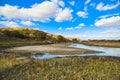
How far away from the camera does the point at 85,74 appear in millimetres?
14758

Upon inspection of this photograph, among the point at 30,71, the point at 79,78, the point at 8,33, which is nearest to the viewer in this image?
the point at 79,78

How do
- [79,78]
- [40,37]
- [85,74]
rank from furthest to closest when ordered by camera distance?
[40,37] < [85,74] < [79,78]

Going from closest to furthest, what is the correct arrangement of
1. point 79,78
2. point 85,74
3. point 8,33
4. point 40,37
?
point 79,78 < point 85,74 < point 8,33 < point 40,37

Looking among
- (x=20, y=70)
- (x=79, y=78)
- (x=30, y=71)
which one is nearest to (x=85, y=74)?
(x=79, y=78)

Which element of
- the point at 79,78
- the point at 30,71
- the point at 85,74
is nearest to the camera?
the point at 79,78

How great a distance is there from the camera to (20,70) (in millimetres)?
16359

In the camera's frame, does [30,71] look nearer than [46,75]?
No

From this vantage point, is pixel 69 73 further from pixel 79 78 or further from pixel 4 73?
pixel 4 73

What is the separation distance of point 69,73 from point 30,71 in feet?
12.0

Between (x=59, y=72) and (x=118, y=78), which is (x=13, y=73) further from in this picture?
(x=118, y=78)

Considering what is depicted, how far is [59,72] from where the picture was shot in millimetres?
15539

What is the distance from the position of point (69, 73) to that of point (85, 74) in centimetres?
143

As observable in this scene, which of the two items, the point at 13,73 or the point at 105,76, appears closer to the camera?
the point at 105,76

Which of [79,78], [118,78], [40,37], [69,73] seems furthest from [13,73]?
[40,37]
